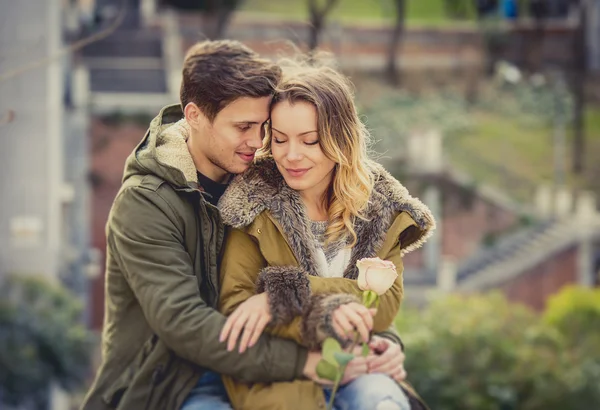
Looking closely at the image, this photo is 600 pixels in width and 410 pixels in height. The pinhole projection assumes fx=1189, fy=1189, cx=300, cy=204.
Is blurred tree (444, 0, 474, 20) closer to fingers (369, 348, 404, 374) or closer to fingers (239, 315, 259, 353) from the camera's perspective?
fingers (369, 348, 404, 374)

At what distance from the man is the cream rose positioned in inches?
17.2

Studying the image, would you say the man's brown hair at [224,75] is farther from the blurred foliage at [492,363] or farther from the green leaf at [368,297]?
the blurred foliage at [492,363]

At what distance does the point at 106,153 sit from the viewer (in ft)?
73.7

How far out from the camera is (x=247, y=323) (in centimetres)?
348

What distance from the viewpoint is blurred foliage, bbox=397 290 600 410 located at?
47.6 ft

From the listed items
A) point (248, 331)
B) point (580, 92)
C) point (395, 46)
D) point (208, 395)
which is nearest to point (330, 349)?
point (248, 331)

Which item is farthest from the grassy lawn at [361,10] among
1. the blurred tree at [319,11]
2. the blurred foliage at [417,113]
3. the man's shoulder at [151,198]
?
the man's shoulder at [151,198]

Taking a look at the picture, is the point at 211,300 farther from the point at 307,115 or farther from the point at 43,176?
the point at 43,176

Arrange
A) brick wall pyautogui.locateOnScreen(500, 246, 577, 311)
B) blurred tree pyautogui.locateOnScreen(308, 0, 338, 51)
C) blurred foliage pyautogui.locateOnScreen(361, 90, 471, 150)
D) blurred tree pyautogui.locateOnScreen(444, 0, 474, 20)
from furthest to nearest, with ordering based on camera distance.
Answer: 1. blurred tree pyautogui.locateOnScreen(444, 0, 474, 20)
2. blurred foliage pyautogui.locateOnScreen(361, 90, 471, 150)
3. blurred tree pyautogui.locateOnScreen(308, 0, 338, 51)
4. brick wall pyautogui.locateOnScreen(500, 246, 577, 311)

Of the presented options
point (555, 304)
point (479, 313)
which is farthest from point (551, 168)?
point (479, 313)

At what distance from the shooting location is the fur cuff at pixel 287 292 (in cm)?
345

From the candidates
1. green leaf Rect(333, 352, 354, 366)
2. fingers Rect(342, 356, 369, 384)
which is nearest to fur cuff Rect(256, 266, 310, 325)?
fingers Rect(342, 356, 369, 384)

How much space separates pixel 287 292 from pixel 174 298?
338 millimetres

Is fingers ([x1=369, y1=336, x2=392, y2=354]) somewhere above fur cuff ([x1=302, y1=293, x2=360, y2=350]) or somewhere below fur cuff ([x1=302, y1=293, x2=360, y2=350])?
below
